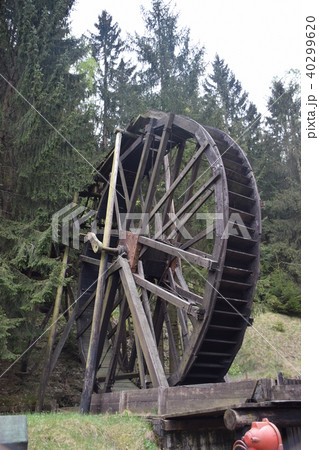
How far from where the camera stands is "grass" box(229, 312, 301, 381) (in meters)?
12.2

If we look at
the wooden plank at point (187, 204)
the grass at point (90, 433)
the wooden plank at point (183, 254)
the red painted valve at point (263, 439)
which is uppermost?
the wooden plank at point (187, 204)

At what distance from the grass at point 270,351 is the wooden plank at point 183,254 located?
5.76 meters

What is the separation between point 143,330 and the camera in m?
6.35

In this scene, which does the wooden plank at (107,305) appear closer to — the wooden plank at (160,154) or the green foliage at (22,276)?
the green foliage at (22,276)

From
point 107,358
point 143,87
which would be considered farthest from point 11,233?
point 143,87

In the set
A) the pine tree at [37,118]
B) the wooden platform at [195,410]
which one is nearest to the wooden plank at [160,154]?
the pine tree at [37,118]

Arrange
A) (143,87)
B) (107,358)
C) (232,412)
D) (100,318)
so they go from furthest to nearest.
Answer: (143,87) → (107,358) → (100,318) → (232,412)

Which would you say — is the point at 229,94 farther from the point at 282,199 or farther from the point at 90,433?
the point at 90,433

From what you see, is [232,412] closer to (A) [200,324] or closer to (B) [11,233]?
(A) [200,324]

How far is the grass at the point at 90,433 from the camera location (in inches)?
166

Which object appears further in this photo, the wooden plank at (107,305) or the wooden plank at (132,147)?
the wooden plank at (132,147)

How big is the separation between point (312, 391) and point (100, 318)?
522cm

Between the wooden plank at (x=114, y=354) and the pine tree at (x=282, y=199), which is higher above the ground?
the pine tree at (x=282, y=199)

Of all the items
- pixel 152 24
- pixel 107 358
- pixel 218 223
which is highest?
pixel 152 24
